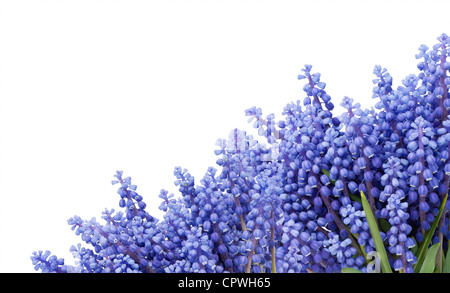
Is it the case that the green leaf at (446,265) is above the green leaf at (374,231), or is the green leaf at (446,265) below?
below

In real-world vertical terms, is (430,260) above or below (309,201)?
below

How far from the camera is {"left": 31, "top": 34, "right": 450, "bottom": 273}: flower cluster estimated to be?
0.97 metres

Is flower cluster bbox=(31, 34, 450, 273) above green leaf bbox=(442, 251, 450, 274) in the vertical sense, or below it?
above

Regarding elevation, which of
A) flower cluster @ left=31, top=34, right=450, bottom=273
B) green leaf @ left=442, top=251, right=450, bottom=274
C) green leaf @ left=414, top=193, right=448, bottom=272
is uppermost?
flower cluster @ left=31, top=34, right=450, bottom=273

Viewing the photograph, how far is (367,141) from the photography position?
3.28 ft

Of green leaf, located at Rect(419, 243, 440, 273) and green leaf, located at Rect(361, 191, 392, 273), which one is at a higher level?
green leaf, located at Rect(361, 191, 392, 273)

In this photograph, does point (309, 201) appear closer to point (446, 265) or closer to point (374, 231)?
point (374, 231)

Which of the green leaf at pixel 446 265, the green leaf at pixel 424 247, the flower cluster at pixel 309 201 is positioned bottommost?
the green leaf at pixel 446 265

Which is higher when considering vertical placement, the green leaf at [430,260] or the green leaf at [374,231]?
the green leaf at [374,231]

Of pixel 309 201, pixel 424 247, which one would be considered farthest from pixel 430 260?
pixel 309 201

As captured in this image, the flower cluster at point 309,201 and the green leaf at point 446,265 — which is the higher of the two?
the flower cluster at point 309,201

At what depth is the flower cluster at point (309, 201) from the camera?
0.97 m

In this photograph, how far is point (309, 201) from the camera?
1.04 m
